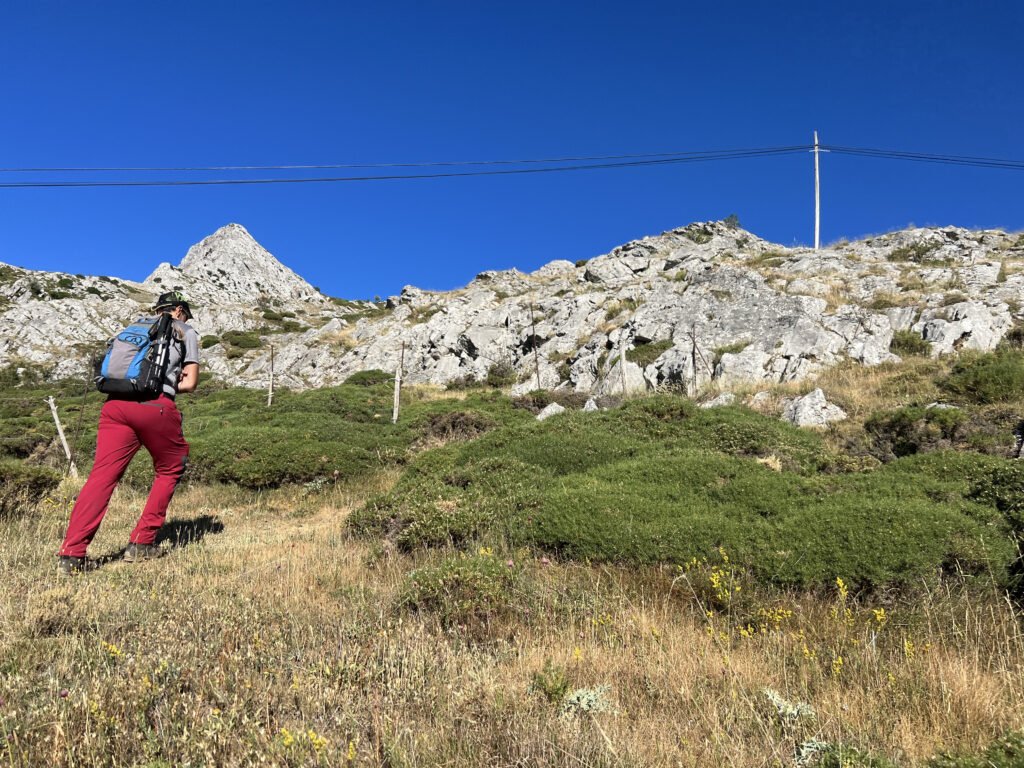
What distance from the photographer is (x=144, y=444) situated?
526 cm

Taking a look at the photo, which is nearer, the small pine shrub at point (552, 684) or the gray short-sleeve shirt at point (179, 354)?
the small pine shrub at point (552, 684)

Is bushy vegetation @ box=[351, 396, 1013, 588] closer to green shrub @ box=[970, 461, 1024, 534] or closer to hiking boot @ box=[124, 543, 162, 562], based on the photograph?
green shrub @ box=[970, 461, 1024, 534]

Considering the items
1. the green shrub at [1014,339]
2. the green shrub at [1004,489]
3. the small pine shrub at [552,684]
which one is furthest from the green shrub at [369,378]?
the small pine shrub at [552,684]

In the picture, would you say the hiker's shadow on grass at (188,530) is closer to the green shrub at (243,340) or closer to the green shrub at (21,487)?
the green shrub at (21,487)

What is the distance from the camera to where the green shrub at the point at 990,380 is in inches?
481

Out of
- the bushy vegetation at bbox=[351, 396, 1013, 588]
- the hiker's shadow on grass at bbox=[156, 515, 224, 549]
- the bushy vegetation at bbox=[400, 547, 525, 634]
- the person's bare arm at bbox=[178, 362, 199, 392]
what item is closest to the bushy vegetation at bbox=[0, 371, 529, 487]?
the hiker's shadow on grass at bbox=[156, 515, 224, 549]

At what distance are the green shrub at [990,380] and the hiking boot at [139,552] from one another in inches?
655

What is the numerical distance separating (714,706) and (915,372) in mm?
18153

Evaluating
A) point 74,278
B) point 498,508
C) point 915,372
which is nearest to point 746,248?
point 915,372

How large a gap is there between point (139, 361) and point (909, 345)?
78.6 ft

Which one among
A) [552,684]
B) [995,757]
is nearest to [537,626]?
[552,684]

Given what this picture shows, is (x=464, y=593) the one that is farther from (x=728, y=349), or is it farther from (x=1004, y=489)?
(x=728, y=349)

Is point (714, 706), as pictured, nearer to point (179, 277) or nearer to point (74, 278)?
point (74, 278)

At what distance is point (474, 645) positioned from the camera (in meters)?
3.49
